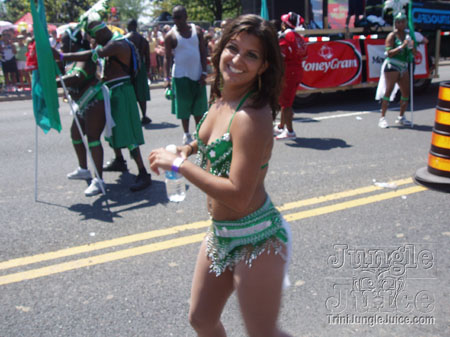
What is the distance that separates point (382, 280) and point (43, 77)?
3.81 m

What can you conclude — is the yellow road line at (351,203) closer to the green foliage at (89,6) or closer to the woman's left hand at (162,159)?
the woman's left hand at (162,159)

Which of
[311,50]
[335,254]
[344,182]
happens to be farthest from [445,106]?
[311,50]

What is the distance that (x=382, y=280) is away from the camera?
3.32m

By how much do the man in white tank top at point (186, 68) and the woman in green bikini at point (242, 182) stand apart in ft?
17.5

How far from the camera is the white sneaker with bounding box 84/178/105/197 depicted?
5.19 meters

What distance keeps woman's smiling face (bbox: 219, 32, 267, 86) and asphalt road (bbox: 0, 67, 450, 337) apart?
163 cm

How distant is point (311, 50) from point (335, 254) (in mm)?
7416

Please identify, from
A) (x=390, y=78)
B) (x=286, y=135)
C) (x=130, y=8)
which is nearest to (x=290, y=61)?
(x=286, y=135)

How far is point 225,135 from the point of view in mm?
1922

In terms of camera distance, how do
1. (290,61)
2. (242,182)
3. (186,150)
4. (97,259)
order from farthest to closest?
(290,61) < (97,259) < (186,150) < (242,182)

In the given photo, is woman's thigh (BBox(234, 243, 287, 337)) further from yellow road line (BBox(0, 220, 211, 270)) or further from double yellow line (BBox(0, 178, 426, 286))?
yellow road line (BBox(0, 220, 211, 270))

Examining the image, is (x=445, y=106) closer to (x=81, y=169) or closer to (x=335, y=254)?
(x=335, y=254)

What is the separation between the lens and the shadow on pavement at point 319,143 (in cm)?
709

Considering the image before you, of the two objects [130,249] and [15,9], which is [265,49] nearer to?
[130,249]
